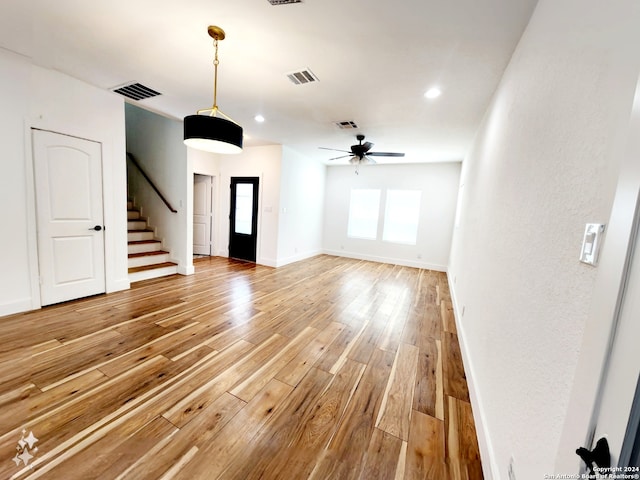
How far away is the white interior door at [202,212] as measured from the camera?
649 cm

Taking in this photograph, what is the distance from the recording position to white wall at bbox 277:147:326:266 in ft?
19.2

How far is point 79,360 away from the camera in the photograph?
211 cm

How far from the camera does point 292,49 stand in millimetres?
2225

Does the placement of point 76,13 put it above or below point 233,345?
above

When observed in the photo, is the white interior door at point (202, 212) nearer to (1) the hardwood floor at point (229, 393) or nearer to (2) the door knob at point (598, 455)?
(1) the hardwood floor at point (229, 393)

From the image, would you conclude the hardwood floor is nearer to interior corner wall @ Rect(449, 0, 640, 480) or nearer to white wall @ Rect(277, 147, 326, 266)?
interior corner wall @ Rect(449, 0, 640, 480)

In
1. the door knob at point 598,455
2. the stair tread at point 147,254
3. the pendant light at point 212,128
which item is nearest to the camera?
the door knob at point 598,455

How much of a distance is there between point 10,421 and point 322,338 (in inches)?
89.5

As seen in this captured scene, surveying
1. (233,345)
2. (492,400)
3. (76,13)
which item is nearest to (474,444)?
(492,400)

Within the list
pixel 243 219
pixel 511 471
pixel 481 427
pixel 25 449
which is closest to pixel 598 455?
pixel 511 471

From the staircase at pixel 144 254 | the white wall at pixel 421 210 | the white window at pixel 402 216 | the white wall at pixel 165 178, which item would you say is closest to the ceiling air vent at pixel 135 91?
the white wall at pixel 165 178

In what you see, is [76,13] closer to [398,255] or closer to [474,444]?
[474,444]

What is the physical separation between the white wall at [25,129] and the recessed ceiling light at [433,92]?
13.4 ft

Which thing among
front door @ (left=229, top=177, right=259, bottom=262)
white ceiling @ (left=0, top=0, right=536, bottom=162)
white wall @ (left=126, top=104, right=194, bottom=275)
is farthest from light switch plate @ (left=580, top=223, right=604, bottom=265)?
front door @ (left=229, top=177, right=259, bottom=262)
